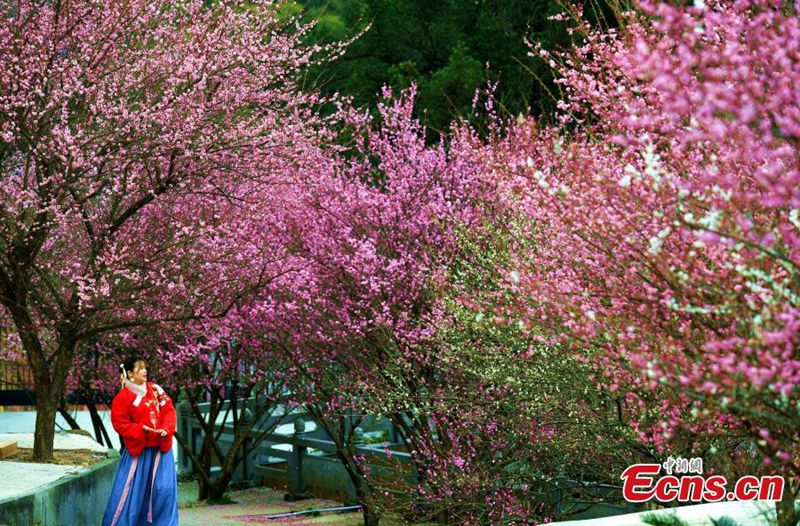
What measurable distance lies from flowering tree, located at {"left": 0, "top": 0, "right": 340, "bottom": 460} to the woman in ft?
2.53

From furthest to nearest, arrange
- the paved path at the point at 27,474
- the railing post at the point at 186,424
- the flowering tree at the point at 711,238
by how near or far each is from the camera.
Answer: the railing post at the point at 186,424, the paved path at the point at 27,474, the flowering tree at the point at 711,238

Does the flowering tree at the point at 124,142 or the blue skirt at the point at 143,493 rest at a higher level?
the flowering tree at the point at 124,142

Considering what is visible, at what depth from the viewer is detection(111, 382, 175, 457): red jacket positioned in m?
8.00

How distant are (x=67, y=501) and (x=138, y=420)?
2.89 feet

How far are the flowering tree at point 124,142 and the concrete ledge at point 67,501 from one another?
0.61m

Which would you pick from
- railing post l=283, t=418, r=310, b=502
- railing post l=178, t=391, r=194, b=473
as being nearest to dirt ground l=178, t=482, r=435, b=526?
railing post l=283, t=418, r=310, b=502

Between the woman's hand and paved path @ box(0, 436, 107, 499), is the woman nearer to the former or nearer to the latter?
the woman's hand

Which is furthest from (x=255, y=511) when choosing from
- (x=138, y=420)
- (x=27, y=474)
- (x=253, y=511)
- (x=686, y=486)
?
(x=686, y=486)

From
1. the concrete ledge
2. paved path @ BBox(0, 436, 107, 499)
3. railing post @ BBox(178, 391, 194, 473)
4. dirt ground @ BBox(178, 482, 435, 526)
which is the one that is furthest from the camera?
railing post @ BBox(178, 391, 194, 473)

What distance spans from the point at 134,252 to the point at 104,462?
79.4 inches

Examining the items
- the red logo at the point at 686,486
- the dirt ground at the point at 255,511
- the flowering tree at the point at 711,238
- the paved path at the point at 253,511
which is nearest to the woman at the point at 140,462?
the dirt ground at the point at 255,511

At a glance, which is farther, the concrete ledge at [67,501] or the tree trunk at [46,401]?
the tree trunk at [46,401]

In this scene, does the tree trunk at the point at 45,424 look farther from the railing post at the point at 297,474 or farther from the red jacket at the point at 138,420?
the railing post at the point at 297,474

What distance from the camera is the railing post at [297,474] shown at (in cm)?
1355
